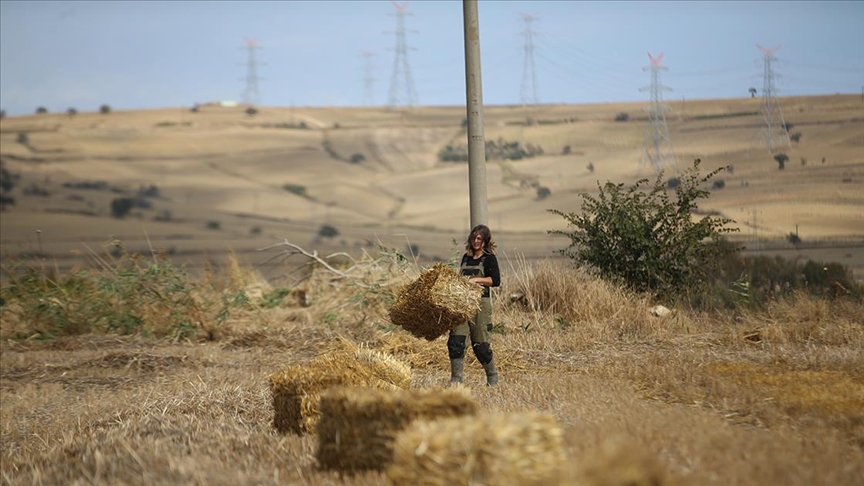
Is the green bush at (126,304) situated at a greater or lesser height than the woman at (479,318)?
lesser

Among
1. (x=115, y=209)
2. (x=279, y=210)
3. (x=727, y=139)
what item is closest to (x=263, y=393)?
(x=727, y=139)

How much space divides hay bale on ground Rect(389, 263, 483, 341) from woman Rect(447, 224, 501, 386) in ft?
0.92

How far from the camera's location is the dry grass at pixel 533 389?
6.91 metres

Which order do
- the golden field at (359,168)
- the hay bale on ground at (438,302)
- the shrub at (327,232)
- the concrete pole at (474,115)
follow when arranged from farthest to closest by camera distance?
1. the shrub at (327,232)
2. the golden field at (359,168)
3. the concrete pole at (474,115)
4. the hay bale on ground at (438,302)

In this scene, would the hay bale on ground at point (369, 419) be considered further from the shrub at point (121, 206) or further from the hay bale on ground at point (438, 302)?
the shrub at point (121, 206)

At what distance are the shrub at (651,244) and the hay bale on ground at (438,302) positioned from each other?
8.05 meters

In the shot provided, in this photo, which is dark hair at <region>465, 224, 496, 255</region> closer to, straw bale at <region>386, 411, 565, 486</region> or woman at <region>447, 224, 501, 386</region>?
woman at <region>447, 224, 501, 386</region>

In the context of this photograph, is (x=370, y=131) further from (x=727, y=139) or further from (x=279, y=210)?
(x=727, y=139)

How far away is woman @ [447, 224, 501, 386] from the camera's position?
11.7 metres

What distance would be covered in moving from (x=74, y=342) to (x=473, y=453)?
51.6ft

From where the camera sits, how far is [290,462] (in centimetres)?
771

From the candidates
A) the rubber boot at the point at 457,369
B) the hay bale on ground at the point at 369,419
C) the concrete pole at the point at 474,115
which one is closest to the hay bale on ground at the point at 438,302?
the rubber boot at the point at 457,369

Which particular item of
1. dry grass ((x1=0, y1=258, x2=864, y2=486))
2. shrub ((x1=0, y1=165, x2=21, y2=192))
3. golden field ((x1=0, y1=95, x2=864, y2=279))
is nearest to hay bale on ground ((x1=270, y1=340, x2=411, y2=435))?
dry grass ((x1=0, y1=258, x2=864, y2=486))

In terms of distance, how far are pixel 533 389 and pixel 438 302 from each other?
→ 128cm
